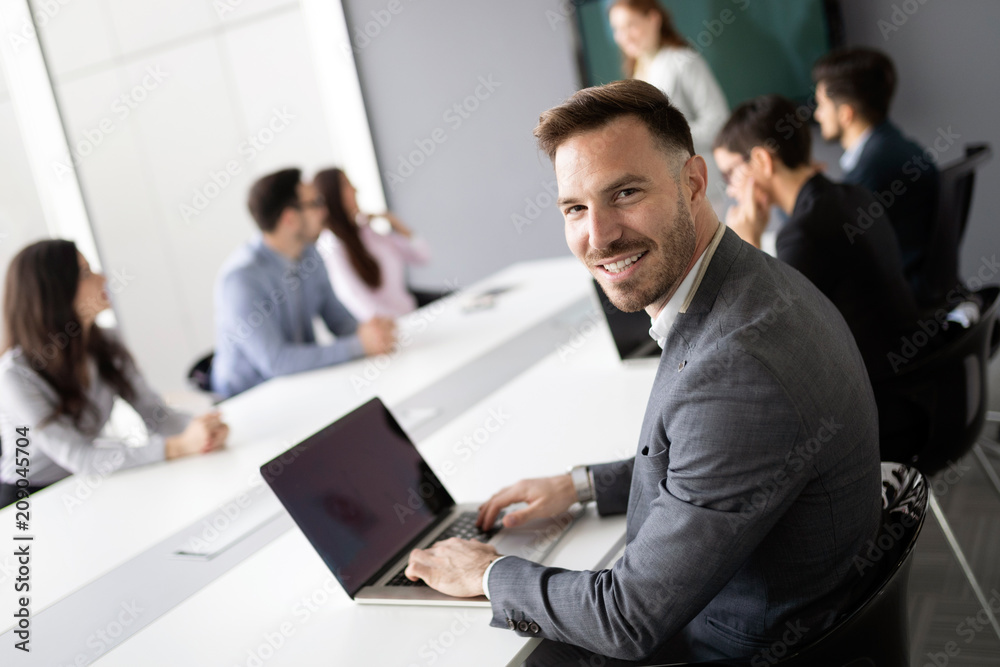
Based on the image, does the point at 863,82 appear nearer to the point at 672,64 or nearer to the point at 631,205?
the point at 672,64

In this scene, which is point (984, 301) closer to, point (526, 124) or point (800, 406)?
point (800, 406)

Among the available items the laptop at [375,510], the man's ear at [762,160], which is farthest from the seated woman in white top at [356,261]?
the laptop at [375,510]

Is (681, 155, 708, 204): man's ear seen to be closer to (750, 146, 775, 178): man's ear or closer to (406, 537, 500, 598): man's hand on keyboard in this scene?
(406, 537, 500, 598): man's hand on keyboard

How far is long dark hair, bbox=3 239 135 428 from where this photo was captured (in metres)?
2.45

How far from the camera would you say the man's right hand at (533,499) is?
4.99 feet

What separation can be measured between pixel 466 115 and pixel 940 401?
4116 millimetres

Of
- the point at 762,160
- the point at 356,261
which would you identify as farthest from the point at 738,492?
the point at 356,261

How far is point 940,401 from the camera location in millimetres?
1971

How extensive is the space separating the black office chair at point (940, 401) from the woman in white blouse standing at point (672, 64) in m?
2.51

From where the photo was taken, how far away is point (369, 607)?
138 cm

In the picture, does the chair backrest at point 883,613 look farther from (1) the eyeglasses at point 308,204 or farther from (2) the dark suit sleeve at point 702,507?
(1) the eyeglasses at point 308,204

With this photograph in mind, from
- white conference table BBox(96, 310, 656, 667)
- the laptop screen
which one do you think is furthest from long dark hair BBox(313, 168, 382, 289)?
the laptop screen

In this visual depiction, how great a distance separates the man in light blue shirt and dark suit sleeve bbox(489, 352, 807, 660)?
2004mm

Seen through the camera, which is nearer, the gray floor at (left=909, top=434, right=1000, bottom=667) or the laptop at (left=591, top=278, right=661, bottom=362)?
the gray floor at (left=909, top=434, right=1000, bottom=667)
